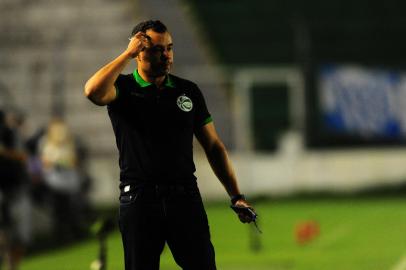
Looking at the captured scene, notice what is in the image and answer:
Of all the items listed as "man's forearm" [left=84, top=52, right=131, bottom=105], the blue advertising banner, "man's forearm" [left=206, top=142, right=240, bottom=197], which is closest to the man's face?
"man's forearm" [left=84, top=52, right=131, bottom=105]

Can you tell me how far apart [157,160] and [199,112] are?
0.40 metres

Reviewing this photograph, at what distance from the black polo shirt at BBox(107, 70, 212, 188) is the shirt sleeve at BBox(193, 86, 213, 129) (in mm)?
74

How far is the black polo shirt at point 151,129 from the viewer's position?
705 centimetres

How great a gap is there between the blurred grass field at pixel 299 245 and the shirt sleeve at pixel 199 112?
25.3ft

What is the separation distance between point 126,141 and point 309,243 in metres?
11.6

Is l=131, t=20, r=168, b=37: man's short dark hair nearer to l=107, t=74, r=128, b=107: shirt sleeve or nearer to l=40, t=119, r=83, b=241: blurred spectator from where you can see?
l=107, t=74, r=128, b=107: shirt sleeve

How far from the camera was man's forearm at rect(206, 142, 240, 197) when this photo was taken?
7.36 metres

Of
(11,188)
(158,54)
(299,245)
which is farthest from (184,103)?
(299,245)

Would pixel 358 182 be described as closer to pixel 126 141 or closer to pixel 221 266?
pixel 221 266

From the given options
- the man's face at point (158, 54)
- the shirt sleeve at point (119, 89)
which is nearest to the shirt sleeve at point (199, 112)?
the man's face at point (158, 54)

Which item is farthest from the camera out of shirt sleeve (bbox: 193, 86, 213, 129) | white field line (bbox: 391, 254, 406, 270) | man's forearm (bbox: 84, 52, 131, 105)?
white field line (bbox: 391, 254, 406, 270)

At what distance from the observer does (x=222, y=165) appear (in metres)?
7.38

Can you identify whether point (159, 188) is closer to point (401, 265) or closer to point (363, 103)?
point (401, 265)

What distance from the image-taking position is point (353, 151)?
29.6 m
